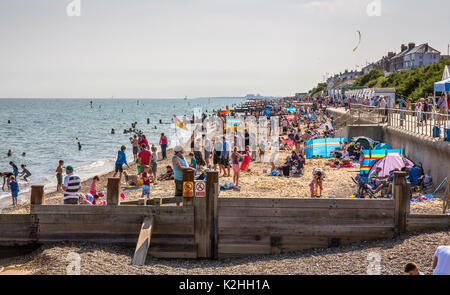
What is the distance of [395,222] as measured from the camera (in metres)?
8.16

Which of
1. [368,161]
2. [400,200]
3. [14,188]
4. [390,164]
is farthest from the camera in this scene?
[14,188]

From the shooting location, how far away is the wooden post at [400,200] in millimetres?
8039

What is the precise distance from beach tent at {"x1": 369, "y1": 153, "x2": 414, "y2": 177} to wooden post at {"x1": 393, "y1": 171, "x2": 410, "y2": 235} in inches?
211

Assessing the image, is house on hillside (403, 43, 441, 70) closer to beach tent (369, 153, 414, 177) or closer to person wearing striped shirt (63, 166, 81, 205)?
beach tent (369, 153, 414, 177)

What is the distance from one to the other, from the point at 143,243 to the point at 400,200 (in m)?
4.65

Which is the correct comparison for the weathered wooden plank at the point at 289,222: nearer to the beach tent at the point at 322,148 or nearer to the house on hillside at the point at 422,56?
the beach tent at the point at 322,148

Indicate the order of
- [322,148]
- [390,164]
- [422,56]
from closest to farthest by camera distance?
[390,164] < [322,148] < [422,56]

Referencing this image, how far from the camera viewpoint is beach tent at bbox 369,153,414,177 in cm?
1340

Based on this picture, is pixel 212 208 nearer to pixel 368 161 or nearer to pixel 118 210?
pixel 118 210

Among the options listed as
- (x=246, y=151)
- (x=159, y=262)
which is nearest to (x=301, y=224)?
(x=159, y=262)

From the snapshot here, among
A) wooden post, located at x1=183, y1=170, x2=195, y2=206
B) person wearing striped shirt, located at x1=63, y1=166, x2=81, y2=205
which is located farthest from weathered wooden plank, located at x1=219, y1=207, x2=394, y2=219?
person wearing striped shirt, located at x1=63, y1=166, x2=81, y2=205

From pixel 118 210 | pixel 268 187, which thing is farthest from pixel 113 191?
pixel 268 187

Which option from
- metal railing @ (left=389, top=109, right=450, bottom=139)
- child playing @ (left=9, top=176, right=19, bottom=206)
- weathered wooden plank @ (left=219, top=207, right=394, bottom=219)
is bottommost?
child playing @ (left=9, top=176, right=19, bottom=206)

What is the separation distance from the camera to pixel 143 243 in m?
7.70
